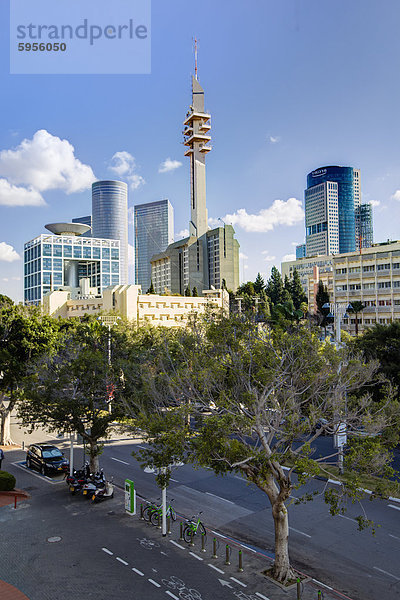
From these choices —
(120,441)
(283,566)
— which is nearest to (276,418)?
(283,566)

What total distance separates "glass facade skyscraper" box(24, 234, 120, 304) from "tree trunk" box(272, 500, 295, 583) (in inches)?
5702

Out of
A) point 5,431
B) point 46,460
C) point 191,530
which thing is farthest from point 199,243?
point 191,530

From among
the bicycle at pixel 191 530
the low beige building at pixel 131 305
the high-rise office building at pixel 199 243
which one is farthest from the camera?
the high-rise office building at pixel 199 243

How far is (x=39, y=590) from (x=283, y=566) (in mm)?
7090

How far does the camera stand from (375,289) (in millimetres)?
85438

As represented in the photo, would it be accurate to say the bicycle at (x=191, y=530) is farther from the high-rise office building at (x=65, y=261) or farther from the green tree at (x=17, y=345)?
the high-rise office building at (x=65, y=261)

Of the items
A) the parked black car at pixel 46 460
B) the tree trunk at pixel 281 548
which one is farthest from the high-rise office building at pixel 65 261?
the tree trunk at pixel 281 548

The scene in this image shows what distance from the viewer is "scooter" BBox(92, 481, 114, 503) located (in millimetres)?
19847

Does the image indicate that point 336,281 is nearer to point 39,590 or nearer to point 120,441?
point 120,441

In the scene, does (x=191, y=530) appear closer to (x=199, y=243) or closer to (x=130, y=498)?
(x=130, y=498)

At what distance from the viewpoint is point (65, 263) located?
539ft

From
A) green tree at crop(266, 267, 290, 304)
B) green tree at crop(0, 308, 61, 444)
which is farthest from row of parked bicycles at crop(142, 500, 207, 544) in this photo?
green tree at crop(266, 267, 290, 304)

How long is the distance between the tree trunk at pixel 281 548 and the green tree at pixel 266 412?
0.03 metres

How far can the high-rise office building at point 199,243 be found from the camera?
136125 mm
